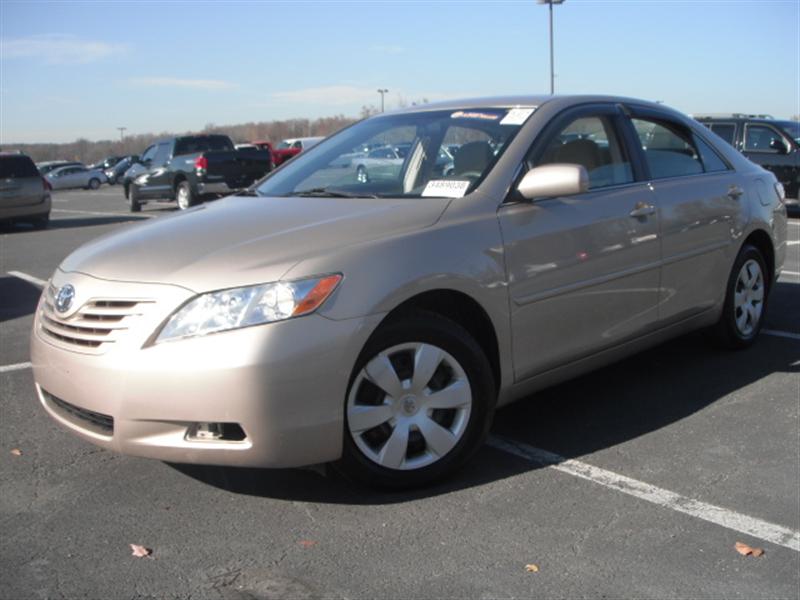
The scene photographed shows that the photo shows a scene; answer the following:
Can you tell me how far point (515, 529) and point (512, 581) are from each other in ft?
1.31

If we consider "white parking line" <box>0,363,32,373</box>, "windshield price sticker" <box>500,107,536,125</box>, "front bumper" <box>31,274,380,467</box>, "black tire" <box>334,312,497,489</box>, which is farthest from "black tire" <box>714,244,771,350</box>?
"white parking line" <box>0,363,32,373</box>

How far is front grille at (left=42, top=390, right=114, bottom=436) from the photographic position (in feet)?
11.5

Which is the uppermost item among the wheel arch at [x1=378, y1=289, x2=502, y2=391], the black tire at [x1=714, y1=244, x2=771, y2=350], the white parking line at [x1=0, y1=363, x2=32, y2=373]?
the wheel arch at [x1=378, y1=289, x2=502, y2=391]

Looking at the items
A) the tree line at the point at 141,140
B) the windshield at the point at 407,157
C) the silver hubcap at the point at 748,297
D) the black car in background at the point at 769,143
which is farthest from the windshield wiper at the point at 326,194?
the tree line at the point at 141,140

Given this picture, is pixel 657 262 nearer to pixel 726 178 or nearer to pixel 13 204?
pixel 726 178

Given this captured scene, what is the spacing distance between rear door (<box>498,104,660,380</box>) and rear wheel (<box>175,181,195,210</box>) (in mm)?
17495

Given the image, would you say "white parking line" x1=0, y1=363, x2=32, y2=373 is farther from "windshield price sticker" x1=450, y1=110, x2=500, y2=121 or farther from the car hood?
"windshield price sticker" x1=450, y1=110, x2=500, y2=121

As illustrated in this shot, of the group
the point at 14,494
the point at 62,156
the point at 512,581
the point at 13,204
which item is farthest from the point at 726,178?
the point at 62,156

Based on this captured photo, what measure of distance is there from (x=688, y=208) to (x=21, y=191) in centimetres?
1599

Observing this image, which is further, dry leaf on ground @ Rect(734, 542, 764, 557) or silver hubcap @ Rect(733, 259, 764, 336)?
silver hubcap @ Rect(733, 259, 764, 336)

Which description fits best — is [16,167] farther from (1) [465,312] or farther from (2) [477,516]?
(2) [477,516]

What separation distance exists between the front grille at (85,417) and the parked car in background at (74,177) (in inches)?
1775

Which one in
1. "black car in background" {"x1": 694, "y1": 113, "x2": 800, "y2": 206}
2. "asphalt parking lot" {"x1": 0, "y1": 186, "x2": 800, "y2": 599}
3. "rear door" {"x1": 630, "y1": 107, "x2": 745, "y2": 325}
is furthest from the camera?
"black car in background" {"x1": 694, "y1": 113, "x2": 800, "y2": 206}

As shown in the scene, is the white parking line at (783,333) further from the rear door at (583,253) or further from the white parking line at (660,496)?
the white parking line at (660,496)
